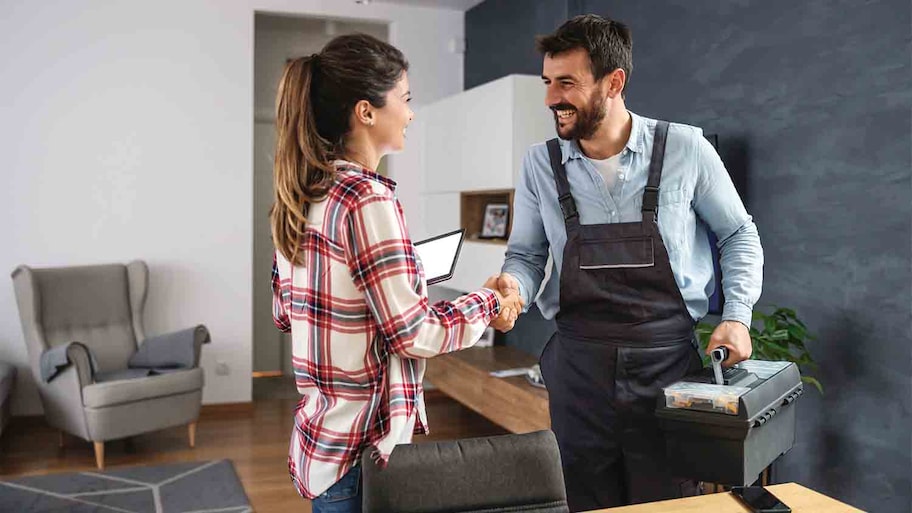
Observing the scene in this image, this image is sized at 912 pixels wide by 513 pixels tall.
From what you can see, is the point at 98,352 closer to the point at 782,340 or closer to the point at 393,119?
the point at 782,340

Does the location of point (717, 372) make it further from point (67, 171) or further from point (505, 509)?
point (67, 171)

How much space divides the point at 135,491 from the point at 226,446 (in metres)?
0.82

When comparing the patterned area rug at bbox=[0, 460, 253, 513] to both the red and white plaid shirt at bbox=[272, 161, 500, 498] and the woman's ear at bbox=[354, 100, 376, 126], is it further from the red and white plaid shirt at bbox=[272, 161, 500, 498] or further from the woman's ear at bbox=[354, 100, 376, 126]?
the woman's ear at bbox=[354, 100, 376, 126]

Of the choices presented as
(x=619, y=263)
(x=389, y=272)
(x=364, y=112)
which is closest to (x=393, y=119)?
(x=364, y=112)

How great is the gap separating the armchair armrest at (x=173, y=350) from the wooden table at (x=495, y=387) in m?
1.40

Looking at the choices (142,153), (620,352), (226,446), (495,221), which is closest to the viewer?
(620,352)

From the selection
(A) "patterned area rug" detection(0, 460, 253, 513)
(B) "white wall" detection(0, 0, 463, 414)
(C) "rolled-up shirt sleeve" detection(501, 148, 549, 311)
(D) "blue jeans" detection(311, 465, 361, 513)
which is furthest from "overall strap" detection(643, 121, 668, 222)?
(B) "white wall" detection(0, 0, 463, 414)

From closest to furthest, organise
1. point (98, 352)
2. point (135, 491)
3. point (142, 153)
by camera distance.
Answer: point (135, 491), point (98, 352), point (142, 153)

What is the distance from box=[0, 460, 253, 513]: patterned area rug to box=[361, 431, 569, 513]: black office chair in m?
2.59

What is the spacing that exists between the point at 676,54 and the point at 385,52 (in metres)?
2.51

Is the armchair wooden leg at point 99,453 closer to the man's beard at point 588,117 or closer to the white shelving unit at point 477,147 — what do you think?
the white shelving unit at point 477,147

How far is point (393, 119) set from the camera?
1449 millimetres

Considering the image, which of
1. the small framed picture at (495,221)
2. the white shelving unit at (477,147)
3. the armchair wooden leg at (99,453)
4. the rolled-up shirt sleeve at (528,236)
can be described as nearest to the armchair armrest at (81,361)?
the armchair wooden leg at (99,453)

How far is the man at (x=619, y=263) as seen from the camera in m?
1.90
